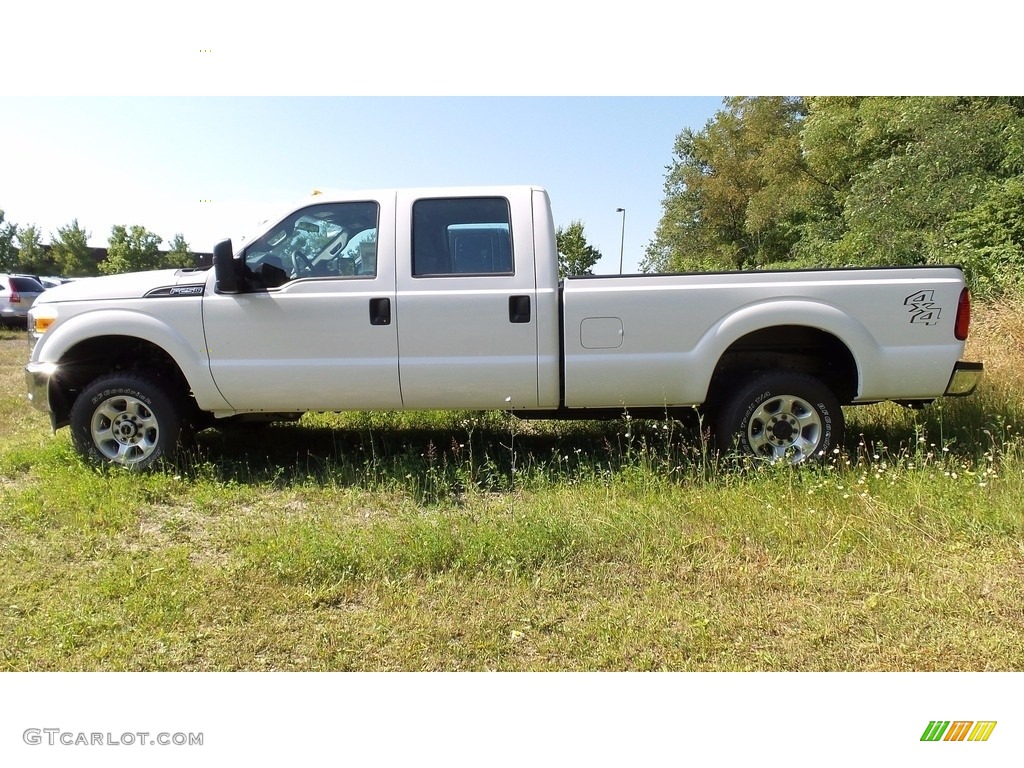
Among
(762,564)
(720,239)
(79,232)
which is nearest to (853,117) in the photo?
(720,239)

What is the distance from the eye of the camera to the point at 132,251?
120 ft

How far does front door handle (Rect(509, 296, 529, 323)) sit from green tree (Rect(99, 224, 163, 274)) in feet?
126

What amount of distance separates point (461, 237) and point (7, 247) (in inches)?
1586

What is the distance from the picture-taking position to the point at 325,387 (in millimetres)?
4285

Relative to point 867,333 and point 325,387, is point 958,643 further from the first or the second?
point 325,387

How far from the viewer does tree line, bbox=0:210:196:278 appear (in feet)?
118

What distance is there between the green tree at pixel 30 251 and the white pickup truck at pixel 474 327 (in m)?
40.6

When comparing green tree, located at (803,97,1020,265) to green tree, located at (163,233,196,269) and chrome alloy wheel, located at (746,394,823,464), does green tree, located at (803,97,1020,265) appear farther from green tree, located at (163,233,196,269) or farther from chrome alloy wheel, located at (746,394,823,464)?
green tree, located at (163,233,196,269)

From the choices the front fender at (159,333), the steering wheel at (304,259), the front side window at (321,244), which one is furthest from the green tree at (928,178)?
the front fender at (159,333)

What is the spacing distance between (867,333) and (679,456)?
1560 mm

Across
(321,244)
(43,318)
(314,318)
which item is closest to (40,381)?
(43,318)

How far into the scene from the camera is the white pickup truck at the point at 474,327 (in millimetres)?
4148

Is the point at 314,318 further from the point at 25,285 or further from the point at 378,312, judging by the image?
the point at 25,285

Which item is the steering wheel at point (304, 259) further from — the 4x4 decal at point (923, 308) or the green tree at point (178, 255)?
the green tree at point (178, 255)
